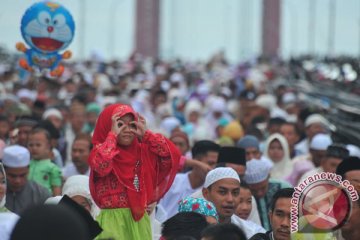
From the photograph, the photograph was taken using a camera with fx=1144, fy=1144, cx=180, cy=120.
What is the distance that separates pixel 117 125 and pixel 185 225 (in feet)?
4.06

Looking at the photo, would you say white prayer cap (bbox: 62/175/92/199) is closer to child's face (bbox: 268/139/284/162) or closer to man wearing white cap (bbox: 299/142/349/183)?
man wearing white cap (bbox: 299/142/349/183)

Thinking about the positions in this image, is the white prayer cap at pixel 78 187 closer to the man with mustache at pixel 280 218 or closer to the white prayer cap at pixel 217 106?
the man with mustache at pixel 280 218

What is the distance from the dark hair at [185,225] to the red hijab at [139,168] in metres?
0.99

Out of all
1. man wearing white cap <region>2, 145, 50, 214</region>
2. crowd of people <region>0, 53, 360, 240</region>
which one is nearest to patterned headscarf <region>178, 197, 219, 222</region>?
crowd of people <region>0, 53, 360, 240</region>

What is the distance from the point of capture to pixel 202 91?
1035 inches

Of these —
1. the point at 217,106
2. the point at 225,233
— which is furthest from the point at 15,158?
the point at 217,106

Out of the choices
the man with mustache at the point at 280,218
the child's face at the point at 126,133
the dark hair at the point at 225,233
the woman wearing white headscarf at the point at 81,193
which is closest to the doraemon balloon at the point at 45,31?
the woman wearing white headscarf at the point at 81,193

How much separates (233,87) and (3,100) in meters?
12.8

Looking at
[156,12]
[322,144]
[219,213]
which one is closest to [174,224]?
[219,213]

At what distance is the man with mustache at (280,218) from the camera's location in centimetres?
733

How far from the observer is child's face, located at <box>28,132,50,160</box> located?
37.3ft

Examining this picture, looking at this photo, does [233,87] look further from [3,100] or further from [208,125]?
[3,100]

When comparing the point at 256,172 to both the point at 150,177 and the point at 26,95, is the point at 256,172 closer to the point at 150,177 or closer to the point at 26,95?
the point at 150,177

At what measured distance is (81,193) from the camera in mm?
8695
